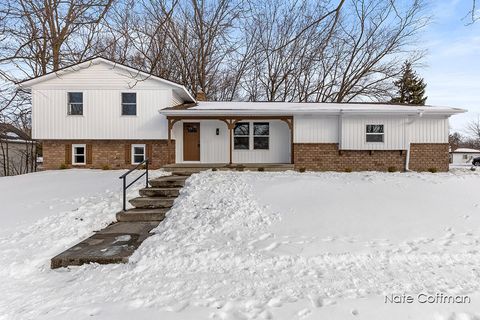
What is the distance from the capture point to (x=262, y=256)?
14.4 ft

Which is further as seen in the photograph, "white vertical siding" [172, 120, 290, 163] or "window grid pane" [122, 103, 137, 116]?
"white vertical siding" [172, 120, 290, 163]

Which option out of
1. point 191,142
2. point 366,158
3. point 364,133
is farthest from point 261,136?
point 366,158

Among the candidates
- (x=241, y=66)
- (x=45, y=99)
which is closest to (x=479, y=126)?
(x=241, y=66)

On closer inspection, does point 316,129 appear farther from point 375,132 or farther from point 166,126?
point 166,126

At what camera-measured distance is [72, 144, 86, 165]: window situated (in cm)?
1389

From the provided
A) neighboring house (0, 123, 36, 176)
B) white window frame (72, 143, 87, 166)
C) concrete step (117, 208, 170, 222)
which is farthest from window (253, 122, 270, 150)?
→ neighboring house (0, 123, 36, 176)

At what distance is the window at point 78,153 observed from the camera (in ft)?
45.6

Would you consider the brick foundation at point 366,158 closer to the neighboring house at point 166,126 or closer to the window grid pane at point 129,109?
the neighboring house at point 166,126

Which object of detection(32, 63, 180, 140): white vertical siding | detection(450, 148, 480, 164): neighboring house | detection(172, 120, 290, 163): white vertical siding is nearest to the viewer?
detection(32, 63, 180, 140): white vertical siding

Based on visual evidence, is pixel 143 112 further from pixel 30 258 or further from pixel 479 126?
pixel 479 126

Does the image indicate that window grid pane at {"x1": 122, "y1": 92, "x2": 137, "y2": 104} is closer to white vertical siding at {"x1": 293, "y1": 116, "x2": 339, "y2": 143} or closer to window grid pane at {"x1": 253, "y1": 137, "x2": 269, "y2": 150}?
window grid pane at {"x1": 253, "y1": 137, "x2": 269, "y2": 150}

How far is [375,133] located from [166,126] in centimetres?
1010

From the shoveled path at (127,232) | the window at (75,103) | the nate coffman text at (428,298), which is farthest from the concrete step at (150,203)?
the window at (75,103)

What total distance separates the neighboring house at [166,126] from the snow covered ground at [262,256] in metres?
5.24
